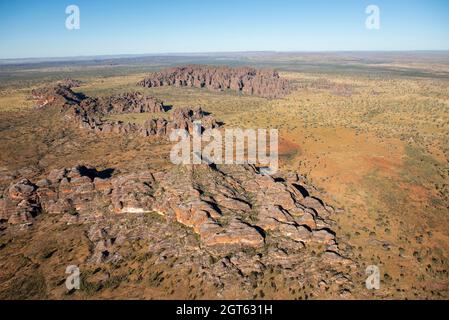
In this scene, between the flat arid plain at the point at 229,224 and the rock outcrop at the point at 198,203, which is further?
the rock outcrop at the point at 198,203

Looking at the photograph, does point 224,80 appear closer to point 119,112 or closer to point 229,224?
point 119,112

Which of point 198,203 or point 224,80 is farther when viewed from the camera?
point 224,80

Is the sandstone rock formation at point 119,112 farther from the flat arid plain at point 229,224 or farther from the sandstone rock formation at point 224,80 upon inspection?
the sandstone rock formation at point 224,80

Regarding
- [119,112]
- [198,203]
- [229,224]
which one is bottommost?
[229,224]

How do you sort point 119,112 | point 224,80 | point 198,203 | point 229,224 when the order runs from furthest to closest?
point 224,80 < point 119,112 < point 198,203 < point 229,224

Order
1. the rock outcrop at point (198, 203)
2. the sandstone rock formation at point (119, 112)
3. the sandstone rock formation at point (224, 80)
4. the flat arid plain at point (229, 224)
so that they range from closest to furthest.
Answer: the flat arid plain at point (229, 224)
the rock outcrop at point (198, 203)
the sandstone rock formation at point (119, 112)
the sandstone rock formation at point (224, 80)

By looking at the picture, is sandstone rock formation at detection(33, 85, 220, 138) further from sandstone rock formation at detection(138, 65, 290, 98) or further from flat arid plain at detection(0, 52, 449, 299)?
sandstone rock formation at detection(138, 65, 290, 98)

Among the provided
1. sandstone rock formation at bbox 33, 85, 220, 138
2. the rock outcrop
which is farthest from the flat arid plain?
sandstone rock formation at bbox 33, 85, 220, 138

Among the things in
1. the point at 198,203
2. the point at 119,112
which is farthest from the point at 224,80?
the point at 198,203

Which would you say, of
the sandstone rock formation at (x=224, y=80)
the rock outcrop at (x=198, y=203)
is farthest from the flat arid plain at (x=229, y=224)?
the sandstone rock formation at (x=224, y=80)

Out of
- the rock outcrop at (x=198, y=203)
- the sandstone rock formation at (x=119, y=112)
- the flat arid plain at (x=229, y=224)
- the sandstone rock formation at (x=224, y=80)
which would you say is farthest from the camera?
the sandstone rock formation at (x=224, y=80)
